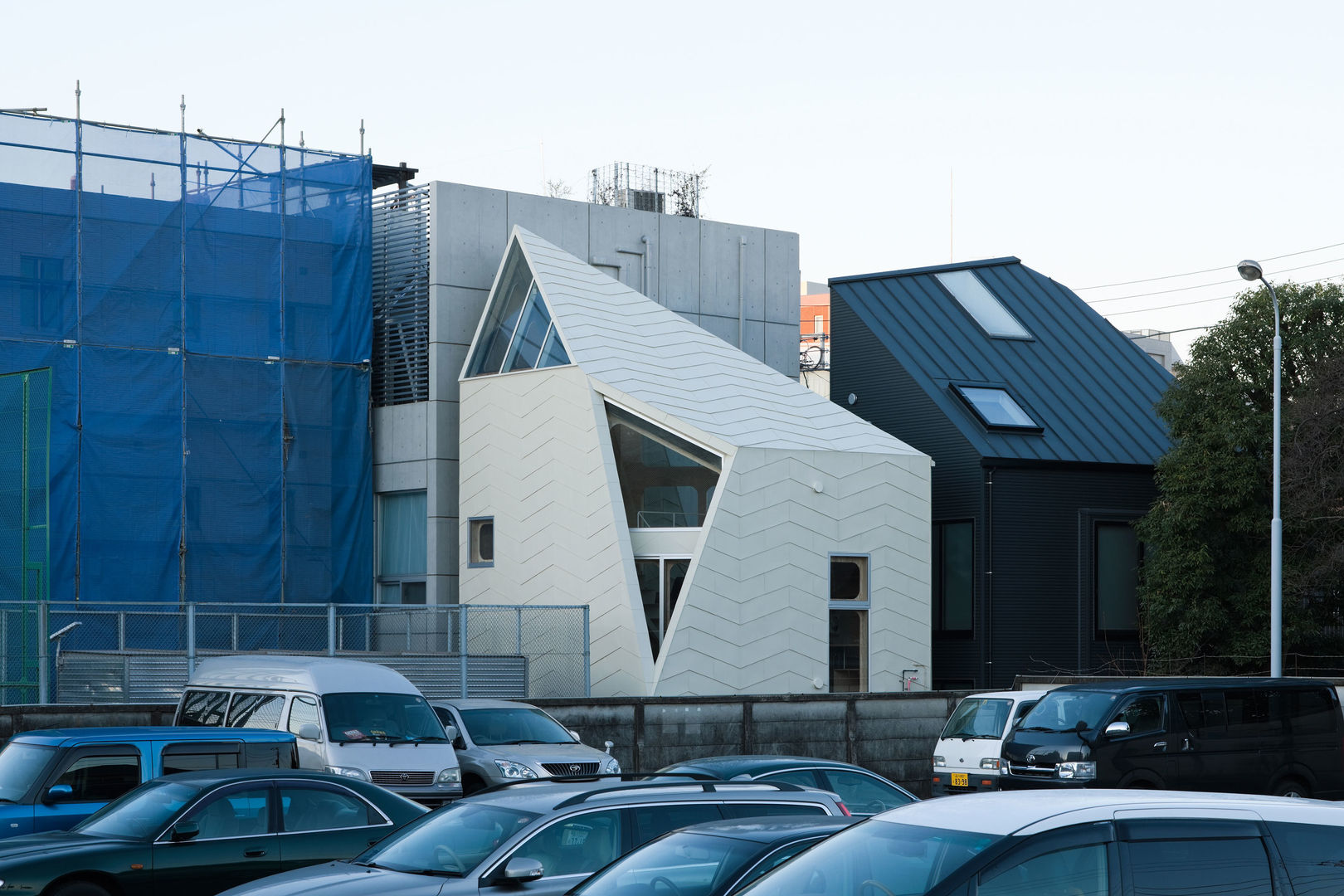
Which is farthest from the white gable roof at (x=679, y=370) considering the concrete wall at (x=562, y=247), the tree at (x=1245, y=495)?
the tree at (x=1245, y=495)

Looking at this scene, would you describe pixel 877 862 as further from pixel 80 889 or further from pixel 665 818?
pixel 80 889

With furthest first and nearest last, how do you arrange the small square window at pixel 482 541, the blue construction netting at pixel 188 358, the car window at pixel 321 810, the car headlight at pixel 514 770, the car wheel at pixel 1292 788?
the small square window at pixel 482 541 → the blue construction netting at pixel 188 358 → the car wheel at pixel 1292 788 → the car headlight at pixel 514 770 → the car window at pixel 321 810

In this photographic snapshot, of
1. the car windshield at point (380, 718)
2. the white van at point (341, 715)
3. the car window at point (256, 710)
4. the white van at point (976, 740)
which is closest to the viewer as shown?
the white van at point (341, 715)

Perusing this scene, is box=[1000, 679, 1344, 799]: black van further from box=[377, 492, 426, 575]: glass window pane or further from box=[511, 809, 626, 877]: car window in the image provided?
box=[377, 492, 426, 575]: glass window pane

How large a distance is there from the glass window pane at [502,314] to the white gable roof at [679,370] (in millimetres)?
459

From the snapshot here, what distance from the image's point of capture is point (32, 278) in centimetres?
2702

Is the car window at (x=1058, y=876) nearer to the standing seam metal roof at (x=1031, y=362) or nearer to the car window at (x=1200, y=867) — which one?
the car window at (x=1200, y=867)

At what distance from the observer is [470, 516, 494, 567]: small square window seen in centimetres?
2833

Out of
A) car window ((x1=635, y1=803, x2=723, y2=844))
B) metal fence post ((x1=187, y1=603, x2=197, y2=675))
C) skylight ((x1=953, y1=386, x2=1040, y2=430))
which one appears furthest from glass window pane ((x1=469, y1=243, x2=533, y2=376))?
car window ((x1=635, y1=803, x2=723, y2=844))

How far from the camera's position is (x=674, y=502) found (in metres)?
25.9

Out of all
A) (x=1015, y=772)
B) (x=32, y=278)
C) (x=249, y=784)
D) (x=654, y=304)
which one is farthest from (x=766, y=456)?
(x=249, y=784)

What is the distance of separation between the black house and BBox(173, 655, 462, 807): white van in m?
15.8

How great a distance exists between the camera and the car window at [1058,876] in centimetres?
562

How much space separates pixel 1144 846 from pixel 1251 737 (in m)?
13.6
